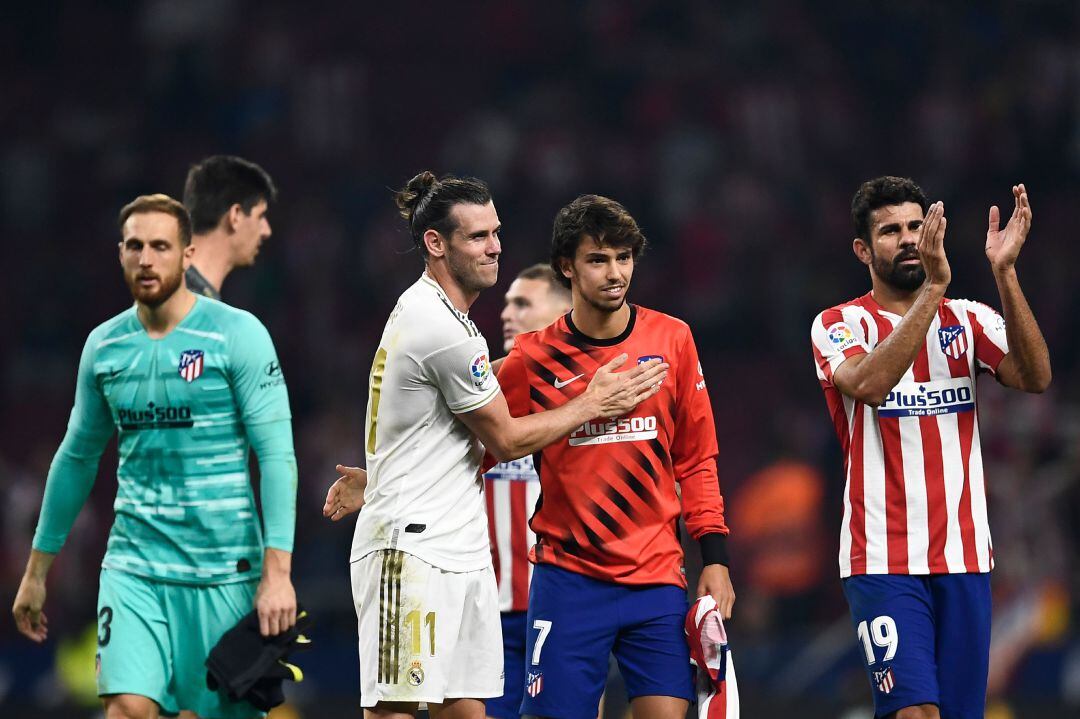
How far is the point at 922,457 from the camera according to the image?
5488mm

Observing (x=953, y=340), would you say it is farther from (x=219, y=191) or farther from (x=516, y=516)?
(x=219, y=191)

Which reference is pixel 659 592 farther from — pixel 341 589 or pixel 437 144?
pixel 437 144

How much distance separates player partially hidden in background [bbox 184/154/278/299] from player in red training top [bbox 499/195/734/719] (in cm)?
163

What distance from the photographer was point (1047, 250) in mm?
14023

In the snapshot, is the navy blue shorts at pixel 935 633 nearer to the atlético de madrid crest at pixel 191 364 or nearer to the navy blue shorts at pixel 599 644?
the navy blue shorts at pixel 599 644

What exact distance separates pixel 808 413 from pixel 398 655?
8.64m

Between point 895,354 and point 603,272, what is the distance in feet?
3.56

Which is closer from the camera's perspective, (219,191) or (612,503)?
(612,503)

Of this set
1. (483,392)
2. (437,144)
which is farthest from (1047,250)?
(483,392)

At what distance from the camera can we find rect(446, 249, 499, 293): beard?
17.1ft

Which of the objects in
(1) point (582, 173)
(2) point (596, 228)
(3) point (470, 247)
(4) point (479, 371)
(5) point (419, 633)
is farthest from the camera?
(1) point (582, 173)

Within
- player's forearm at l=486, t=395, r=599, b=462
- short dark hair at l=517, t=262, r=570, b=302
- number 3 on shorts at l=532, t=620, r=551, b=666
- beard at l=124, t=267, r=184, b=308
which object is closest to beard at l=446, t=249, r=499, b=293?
player's forearm at l=486, t=395, r=599, b=462

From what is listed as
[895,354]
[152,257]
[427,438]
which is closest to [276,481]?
[427,438]

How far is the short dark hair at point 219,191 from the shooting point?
644cm
